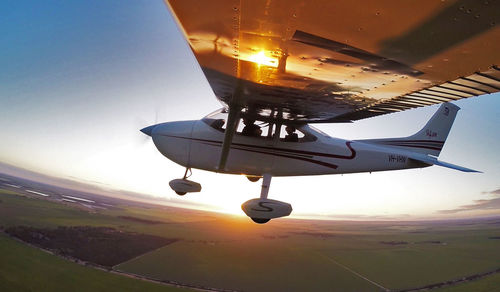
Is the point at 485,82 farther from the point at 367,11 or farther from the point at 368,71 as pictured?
the point at 367,11

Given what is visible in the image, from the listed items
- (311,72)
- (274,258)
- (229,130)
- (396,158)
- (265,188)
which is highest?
(396,158)

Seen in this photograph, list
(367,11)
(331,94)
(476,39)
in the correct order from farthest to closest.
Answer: (331,94) < (476,39) < (367,11)

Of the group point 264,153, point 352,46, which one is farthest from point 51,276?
point 352,46

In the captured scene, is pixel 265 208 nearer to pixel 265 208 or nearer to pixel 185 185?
pixel 265 208

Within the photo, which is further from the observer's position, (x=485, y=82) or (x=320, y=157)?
(x=320, y=157)

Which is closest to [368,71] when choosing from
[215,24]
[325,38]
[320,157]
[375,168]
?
[325,38]

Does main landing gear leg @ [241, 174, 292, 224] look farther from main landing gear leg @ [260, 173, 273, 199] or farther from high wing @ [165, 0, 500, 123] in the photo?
high wing @ [165, 0, 500, 123]

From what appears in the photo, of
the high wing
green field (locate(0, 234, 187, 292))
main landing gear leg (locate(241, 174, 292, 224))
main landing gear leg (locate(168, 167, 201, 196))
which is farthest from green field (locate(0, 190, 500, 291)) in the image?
the high wing
